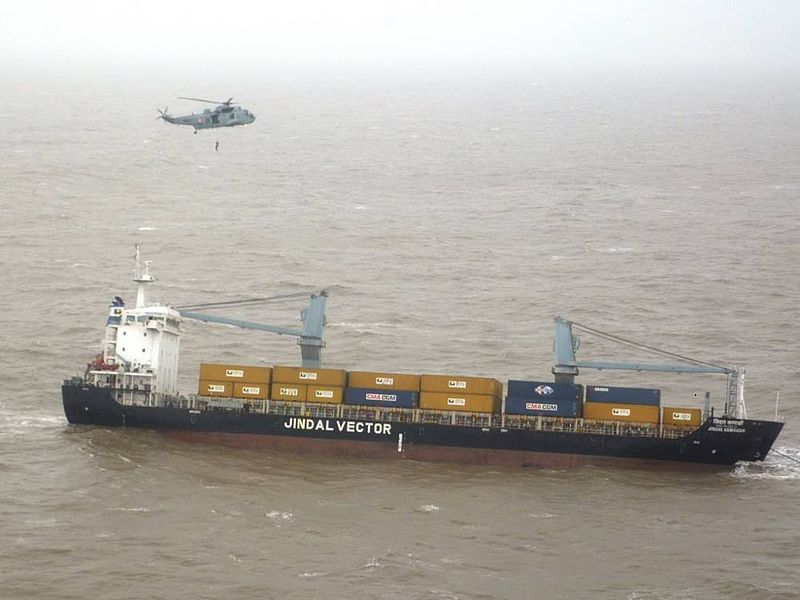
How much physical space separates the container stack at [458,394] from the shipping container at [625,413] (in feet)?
15.3

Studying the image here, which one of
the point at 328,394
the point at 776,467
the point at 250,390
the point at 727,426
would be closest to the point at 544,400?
the point at 727,426

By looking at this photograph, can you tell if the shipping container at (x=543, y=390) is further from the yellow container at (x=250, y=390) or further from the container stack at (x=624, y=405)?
the yellow container at (x=250, y=390)

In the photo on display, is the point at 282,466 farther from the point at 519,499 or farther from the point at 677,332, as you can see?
the point at 677,332

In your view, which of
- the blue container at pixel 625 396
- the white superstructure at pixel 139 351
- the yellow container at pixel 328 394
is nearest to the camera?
the blue container at pixel 625 396

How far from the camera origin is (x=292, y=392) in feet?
226

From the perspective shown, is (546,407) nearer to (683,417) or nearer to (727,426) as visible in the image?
(683,417)

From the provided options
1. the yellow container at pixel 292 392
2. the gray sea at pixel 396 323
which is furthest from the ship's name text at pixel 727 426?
the yellow container at pixel 292 392

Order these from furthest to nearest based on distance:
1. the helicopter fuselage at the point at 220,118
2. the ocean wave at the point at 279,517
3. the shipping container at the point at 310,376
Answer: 1. the helicopter fuselage at the point at 220,118
2. the shipping container at the point at 310,376
3. the ocean wave at the point at 279,517

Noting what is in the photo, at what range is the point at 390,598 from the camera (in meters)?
48.4

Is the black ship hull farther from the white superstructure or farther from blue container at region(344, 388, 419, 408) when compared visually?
the white superstructure

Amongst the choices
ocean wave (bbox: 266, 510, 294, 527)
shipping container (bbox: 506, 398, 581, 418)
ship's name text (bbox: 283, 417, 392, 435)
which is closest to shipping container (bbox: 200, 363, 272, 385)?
ship's name text (bbox: 283, 417, 392, 435)

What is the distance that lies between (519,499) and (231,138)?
347 ft

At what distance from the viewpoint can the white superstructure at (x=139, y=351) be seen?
71875mm

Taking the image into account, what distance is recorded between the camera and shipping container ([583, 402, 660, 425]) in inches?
2628
